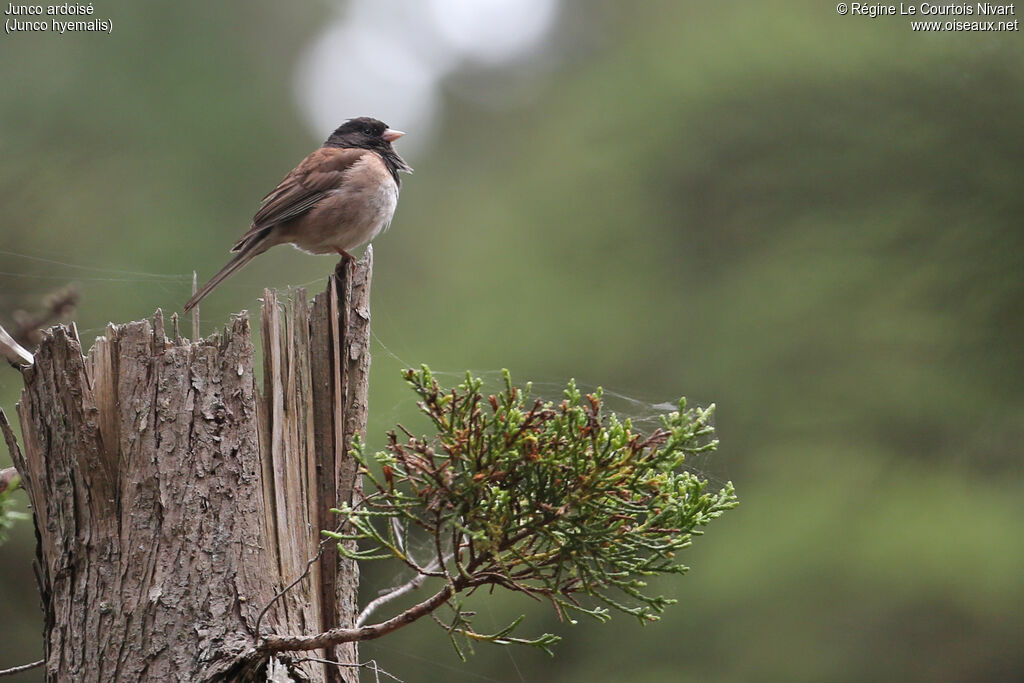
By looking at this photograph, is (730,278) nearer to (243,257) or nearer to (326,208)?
(326,208)

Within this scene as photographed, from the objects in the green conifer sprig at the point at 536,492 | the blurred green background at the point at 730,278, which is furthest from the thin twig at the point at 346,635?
the blurred green background at the point at 730,278

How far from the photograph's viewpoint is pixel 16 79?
693 centimetres

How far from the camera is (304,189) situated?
15.1 feet

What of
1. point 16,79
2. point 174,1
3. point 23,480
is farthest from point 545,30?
point 23,480

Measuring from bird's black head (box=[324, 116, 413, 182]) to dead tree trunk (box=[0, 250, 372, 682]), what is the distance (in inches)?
108

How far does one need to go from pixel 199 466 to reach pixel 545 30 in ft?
29.6

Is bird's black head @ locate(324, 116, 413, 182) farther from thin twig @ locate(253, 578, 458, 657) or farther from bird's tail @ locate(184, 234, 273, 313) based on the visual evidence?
thin twig @ locate(253, 578, 458, 657)

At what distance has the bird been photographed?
4.50 meters

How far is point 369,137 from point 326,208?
825 millimetres

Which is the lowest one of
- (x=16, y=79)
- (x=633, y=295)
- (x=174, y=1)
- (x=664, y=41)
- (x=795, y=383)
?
(x=795, y=383)

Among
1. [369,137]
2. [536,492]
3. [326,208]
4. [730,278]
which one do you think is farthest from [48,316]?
[730,278]

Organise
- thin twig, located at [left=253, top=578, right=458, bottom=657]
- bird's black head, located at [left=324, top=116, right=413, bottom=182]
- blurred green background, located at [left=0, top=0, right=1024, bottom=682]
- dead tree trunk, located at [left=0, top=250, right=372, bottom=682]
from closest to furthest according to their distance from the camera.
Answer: thin twig, located at [left=253, top=578, right=458, bottom=657] → dead tree trunk, located at [left=0, top=250, right=372, bottom=682] → blurred green background, located at [left=0, top=0, right=1024, bottom=682] → bird's black head, located at [left=324, top=116, right=413, bottom=182]

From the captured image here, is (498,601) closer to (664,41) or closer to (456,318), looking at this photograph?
(456,318)

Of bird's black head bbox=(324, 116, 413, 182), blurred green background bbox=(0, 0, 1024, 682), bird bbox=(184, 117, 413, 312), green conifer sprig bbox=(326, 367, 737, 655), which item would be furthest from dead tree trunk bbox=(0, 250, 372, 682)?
bird's black head bbox=(324, 116, 413, 182)
